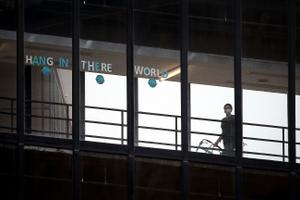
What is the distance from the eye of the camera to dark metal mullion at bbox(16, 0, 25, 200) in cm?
2055

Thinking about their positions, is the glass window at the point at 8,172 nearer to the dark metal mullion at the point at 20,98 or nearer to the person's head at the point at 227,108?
the dark metal mullion at the point at 20,98

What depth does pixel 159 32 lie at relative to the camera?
20.9 m

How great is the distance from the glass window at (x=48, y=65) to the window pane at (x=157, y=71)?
1.34 m

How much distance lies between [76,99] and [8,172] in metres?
1.89

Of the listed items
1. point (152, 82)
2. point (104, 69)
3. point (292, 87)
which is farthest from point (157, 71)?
point (292, 87)

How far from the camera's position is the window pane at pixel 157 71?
20.7 m

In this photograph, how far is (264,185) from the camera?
20.8 meters

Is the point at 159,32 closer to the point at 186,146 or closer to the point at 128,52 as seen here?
the point at 128,52

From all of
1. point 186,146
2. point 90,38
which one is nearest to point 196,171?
point 186,146

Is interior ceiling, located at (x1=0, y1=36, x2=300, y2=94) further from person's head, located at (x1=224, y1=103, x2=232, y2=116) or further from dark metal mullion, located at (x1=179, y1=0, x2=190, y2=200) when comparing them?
person's head, located at (x1=224, y1=103, x2=232, y2=116)

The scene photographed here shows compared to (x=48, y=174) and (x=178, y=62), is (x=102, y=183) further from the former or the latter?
(x=178, y=62)

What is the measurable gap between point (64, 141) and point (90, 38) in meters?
2.05

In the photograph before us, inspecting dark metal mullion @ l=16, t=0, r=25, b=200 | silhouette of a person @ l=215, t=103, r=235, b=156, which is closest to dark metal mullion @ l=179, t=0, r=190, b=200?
silhouette of a person @ l=215, t=103, r=235, b=156

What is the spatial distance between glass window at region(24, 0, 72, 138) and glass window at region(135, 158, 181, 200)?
1601 millimetres
